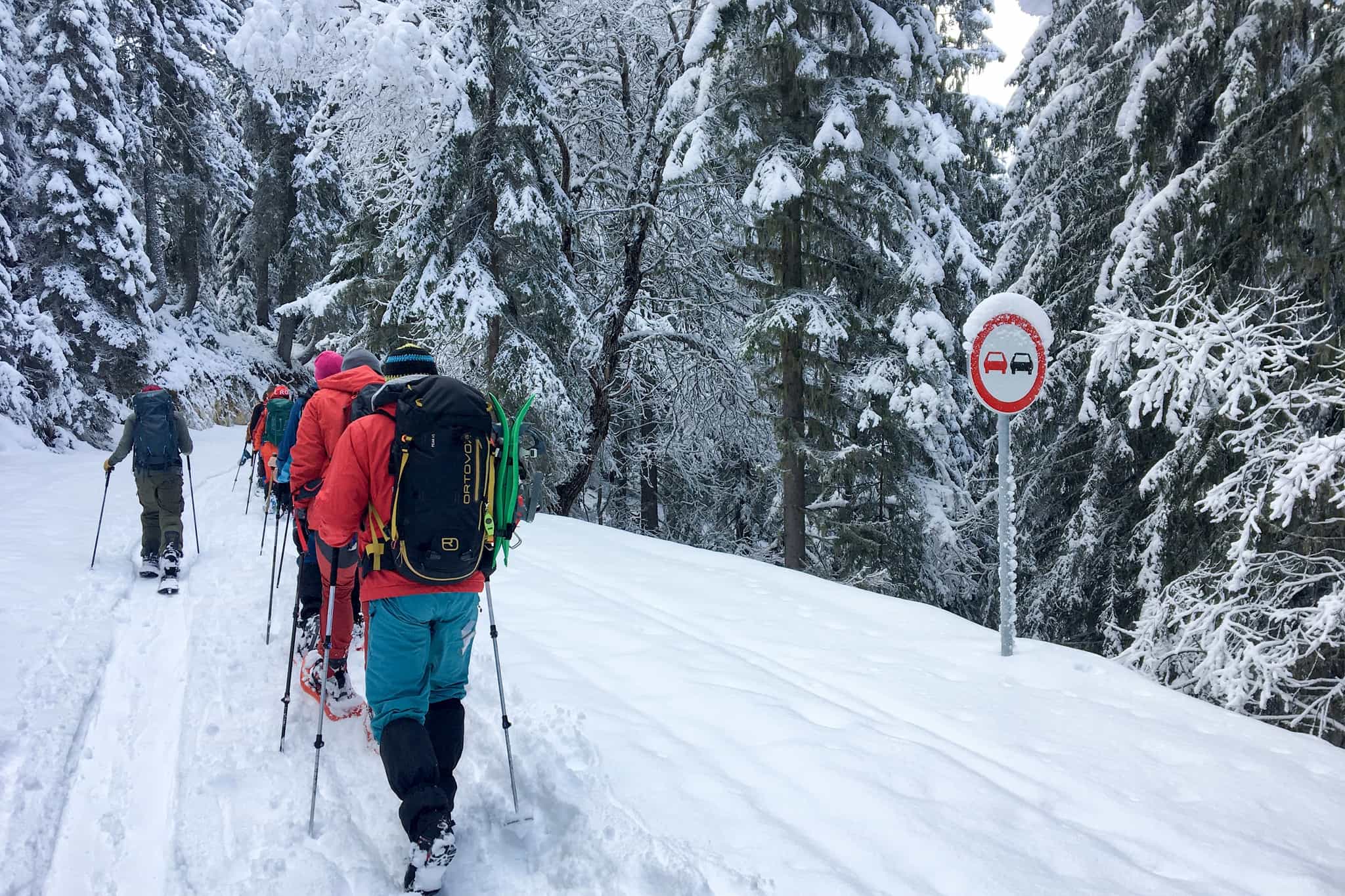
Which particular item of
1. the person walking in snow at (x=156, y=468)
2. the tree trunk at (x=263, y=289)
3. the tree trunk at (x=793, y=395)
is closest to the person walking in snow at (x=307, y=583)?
the person walking in snow at (x=156, y=468)

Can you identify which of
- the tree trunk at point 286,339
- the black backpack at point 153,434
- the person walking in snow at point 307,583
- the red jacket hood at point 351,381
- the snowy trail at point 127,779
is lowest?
the snowy trail at point 127,779

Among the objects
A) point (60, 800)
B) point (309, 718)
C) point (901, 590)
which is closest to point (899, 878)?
point (309, 718)

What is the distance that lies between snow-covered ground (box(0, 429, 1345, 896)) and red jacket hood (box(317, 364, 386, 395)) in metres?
1.98

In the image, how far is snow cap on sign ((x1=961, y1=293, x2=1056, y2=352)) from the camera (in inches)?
217

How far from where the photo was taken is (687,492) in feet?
64.6

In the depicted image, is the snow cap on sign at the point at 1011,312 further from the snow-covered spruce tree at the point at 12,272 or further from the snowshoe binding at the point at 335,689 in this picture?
the snow-covered spruce tree at the point at 12,272

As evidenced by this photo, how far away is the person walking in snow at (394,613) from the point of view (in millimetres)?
3195

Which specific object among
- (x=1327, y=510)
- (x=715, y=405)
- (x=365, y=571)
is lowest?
(x=365, y=571)

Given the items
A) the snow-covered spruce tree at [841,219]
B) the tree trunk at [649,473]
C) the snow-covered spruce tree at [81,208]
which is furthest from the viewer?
the snow-covered spruce tree at [81,208]

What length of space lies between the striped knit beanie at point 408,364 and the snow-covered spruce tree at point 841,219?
25.0 ft

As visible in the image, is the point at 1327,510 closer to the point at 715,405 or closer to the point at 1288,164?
the point at 1288,164

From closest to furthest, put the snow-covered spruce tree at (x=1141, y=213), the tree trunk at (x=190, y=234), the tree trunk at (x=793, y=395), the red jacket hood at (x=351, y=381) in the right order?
the red jacket hood at (x=351, y=381), the snow-covered spruce tree at (x=1141, y=213), the tree trunk at (x=793, y=395), the tree trunk at (x=190, y=234)

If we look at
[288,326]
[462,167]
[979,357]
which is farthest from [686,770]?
[288,326]

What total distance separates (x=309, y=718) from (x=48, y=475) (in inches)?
506
